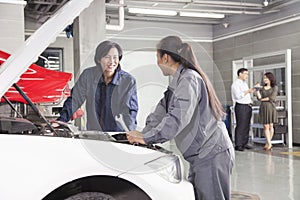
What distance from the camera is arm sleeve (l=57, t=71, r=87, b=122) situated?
307 centimetres

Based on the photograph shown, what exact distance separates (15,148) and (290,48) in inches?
315

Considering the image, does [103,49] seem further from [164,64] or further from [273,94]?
[273,94]

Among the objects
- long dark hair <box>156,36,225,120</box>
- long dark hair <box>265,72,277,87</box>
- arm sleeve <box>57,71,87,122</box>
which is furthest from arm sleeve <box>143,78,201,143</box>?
long dark hair <box>265,72,277,87</box>

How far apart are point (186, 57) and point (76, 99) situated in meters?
1.17

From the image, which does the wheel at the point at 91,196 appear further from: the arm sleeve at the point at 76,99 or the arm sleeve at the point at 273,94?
the arm sleeve at the point at 273,94

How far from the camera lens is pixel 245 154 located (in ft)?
24.4

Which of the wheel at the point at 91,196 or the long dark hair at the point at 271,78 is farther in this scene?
the long dark hair at the point at 271,78

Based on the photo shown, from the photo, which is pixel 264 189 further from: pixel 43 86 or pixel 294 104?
pixel 294 104

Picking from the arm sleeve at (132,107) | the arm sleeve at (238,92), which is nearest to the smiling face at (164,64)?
the arm sleeve at (132,107)

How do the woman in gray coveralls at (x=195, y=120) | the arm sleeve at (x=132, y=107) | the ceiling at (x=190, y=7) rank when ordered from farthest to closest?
the ceiling at (x=190, y=7) → the arm sleeve at (x=132, y=107) → the woman in gray coveralls at (x=195, y=120)

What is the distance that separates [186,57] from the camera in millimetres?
2396

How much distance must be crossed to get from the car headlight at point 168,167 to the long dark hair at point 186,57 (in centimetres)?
40

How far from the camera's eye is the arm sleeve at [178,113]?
7.20ft

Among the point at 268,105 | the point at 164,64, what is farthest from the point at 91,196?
the point at 268,105
